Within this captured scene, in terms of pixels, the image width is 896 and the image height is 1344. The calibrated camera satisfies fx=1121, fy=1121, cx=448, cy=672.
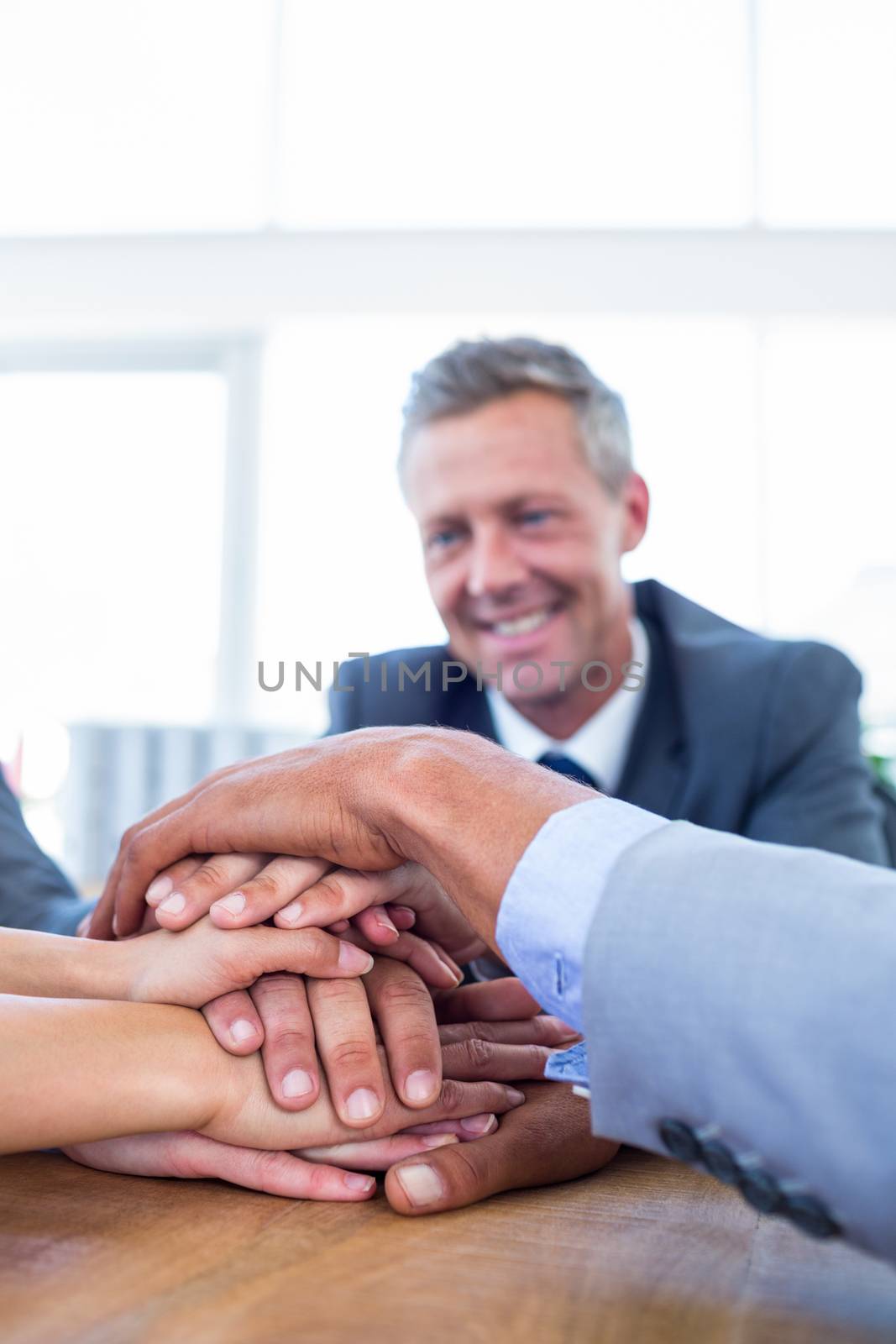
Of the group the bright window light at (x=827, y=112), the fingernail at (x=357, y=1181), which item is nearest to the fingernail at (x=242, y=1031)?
the fingernail at (x=357, y=1181)

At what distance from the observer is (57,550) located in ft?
13.5

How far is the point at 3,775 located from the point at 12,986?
698mm

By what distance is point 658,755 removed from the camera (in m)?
1.87

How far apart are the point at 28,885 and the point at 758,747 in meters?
1.11

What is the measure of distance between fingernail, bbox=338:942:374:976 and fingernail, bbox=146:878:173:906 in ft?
0.47

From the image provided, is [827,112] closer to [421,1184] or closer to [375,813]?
[375,813]

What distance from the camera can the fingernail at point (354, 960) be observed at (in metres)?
0.73

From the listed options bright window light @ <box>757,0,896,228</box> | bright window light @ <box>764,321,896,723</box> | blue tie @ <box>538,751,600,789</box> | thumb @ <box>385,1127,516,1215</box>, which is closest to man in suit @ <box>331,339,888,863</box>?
blue tie @ <box>538,751,600,789</box>

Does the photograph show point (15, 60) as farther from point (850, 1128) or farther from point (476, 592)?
point (850, 1128)

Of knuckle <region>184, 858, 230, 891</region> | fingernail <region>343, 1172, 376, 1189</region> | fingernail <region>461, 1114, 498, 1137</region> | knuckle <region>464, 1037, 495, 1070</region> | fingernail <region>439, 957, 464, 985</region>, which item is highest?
knuckle <region>184, 858, 230, 891</region>

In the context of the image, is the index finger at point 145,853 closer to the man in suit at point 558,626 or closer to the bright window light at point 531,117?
the man in suit at point 558,626

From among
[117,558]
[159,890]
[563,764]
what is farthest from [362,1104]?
[117,558]

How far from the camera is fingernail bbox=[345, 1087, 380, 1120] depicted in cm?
63

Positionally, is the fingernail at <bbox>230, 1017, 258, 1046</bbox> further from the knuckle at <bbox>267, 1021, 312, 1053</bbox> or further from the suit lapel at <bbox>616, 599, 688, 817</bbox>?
the suit lapel at <bbox>616, 599, 688, 817</bbox>
